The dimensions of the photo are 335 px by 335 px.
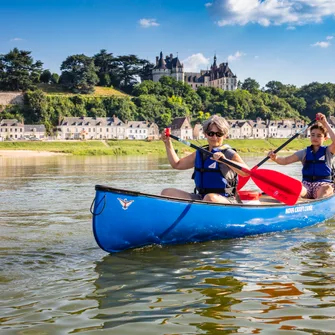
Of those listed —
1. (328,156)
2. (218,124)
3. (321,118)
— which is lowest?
(328,156)

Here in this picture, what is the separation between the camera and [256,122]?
11681cm

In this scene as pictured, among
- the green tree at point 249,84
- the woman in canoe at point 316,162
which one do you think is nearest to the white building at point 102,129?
the green tree at point 249,84

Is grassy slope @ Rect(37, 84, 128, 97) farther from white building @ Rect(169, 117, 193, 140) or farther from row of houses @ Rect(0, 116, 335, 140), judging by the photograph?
white building @ Rect(169, 117, 193, 140)

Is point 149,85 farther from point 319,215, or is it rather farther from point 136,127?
point 319,215

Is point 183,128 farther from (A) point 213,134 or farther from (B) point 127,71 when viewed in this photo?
(A) point 213,134

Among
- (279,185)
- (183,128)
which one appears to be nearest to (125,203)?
(279,185)

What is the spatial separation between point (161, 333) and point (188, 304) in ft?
2.35

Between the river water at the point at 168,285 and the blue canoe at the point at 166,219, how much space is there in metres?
0.17

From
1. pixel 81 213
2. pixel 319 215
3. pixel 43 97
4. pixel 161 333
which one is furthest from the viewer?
pixel 43 97

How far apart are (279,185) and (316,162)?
197 centimetres

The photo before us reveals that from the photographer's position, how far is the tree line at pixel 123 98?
3875 inches

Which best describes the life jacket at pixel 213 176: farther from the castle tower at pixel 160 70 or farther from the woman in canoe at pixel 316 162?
the castle tower at pixel 160 70

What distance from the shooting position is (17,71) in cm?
10494

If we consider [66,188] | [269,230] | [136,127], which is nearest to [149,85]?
[136,127]
